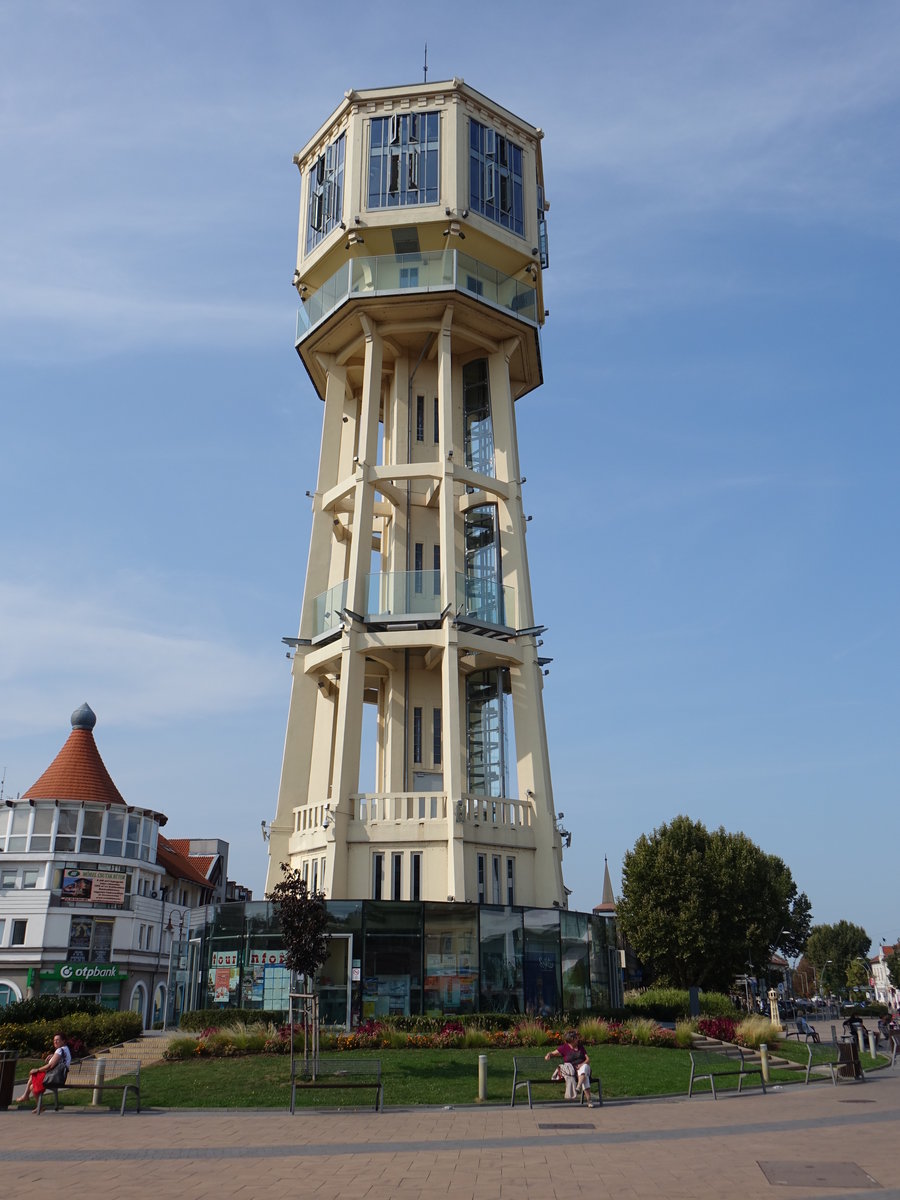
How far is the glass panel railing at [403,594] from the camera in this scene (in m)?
34.1

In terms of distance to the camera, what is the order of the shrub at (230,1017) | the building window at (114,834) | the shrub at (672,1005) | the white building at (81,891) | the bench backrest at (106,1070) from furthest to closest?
the building window at (114,834), the white building at (81,891), the shrub at (672,1005), the shrub at (230,1017), the bench backrest at (106,1070)

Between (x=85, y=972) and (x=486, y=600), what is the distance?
86.4 feet

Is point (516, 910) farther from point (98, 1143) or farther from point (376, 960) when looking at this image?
point (98, 1143)

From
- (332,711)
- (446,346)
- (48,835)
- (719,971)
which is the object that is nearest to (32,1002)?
(332,711)

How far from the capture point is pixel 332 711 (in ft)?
117

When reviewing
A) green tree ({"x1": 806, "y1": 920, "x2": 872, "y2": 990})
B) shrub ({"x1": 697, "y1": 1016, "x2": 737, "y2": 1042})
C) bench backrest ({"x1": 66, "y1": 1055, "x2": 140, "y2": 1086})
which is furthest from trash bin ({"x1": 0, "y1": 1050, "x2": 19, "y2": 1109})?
green tree ({"x1": 806, "y1": 920, "x2": 872, "y2": 990})

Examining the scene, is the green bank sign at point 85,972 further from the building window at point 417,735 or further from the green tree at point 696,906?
the green tree at point 696,906

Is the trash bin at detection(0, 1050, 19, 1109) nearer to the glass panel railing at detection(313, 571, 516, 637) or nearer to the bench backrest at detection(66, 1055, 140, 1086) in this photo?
the bench backrest at detection(66, 1055, 140, 1086)

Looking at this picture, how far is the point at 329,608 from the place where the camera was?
35.3 meters

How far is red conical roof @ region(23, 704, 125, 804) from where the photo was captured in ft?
161

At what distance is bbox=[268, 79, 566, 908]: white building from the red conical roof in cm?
1821

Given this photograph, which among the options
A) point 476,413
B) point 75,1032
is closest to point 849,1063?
point 75,1032

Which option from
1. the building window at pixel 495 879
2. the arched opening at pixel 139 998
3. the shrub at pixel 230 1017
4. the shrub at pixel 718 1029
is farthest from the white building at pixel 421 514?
the arched opening at pixel 139 998

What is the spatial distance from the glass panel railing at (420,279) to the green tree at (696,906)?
103ft
